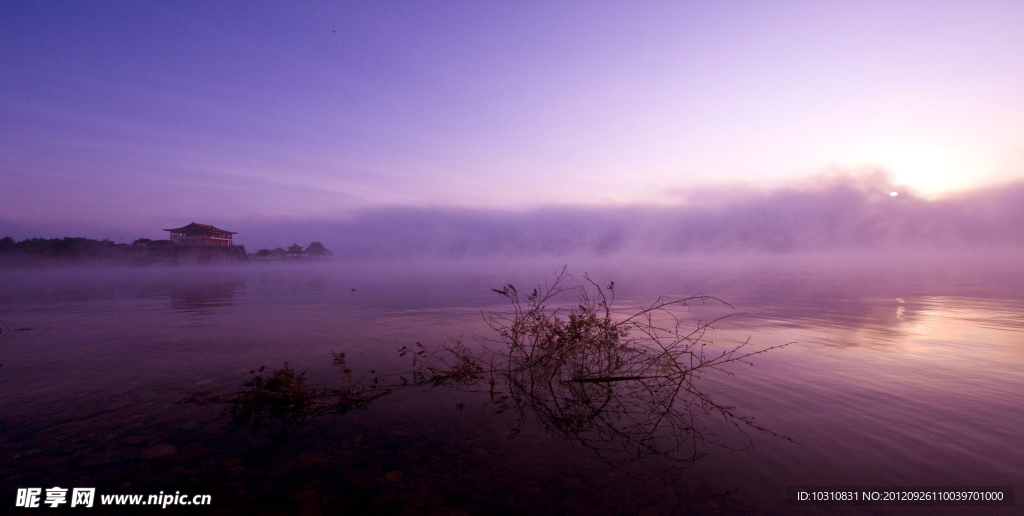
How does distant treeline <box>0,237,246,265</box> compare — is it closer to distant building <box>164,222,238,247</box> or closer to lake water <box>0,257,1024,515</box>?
distant building <box>164,222,238,247</box>

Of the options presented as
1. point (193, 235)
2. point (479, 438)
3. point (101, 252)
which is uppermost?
point (193, 235)

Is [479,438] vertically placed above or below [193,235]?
below

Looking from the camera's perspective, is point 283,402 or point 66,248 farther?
point 66,248

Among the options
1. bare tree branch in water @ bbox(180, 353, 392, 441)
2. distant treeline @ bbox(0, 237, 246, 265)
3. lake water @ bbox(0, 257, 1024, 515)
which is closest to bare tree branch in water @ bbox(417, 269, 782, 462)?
lake water @ bbox(0, 257, 1024, 515)

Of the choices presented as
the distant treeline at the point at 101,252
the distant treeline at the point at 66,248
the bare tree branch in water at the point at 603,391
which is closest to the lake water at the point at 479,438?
the bare tree branch in water at the point at 603,391

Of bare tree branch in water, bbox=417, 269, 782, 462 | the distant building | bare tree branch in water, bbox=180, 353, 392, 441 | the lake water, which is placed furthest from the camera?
the distant building

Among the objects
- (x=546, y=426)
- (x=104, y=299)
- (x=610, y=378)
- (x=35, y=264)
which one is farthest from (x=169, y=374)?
(x=35, y=264)

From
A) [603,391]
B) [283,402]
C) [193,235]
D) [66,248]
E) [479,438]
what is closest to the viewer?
[479,438]

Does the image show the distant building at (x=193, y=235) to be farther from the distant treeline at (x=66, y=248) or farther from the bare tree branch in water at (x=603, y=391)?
the bare tree branch in water at (x=603, y=391)

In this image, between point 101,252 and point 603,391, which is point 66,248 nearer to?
point 101,252

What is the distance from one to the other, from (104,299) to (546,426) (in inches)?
1172

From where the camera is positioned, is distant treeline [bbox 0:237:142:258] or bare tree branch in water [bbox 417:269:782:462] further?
distant treeline [bbox 0:237:142:258]

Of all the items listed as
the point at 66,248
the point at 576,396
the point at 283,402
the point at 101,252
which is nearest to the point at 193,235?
the point at 101,252

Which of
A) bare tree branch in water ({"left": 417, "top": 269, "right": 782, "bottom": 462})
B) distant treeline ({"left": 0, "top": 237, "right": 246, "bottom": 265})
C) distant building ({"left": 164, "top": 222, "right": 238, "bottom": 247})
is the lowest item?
bare tree branch in water ({"left": 417, "top": 269, "right": 782, "bottom": 462})
